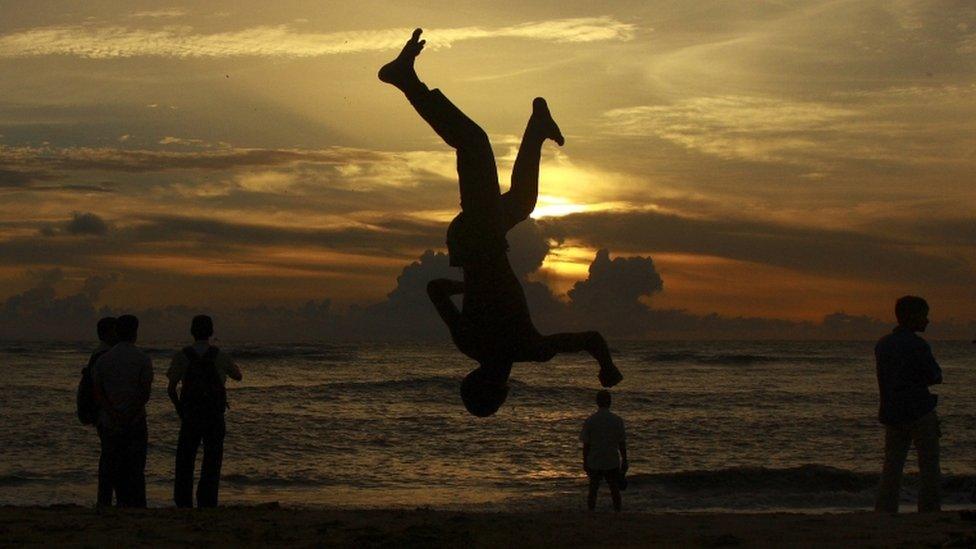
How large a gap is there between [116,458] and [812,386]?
43187 mm

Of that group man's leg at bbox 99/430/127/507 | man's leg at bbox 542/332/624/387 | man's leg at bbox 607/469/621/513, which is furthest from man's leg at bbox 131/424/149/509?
man's leg at bbox 607/469/621/513

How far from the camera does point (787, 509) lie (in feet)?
63.9

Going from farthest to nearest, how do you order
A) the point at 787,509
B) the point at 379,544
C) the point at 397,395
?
the point at 397,395 → the point at 787,509 → the point at 379,544

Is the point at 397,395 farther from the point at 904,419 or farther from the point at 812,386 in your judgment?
the point at 904,419

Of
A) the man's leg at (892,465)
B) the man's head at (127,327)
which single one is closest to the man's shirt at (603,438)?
the man's leg at (892,465)

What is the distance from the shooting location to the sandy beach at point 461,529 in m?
9.90

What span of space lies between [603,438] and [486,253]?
10358 millimetres

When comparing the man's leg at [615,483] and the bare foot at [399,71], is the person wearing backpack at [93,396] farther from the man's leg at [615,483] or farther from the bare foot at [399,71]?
the man's leg at [615,483]

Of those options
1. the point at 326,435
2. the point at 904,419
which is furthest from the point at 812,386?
the point at 904,419

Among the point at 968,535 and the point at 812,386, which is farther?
the point at 812,386

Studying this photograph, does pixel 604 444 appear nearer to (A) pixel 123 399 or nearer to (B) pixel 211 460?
(B) pixel 211 460

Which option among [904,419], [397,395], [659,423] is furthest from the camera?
[397,395]

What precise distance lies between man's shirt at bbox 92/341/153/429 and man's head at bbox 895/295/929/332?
24.3ft

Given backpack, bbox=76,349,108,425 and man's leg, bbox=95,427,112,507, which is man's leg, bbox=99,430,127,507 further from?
backpack, bbox=76,349,108,425
